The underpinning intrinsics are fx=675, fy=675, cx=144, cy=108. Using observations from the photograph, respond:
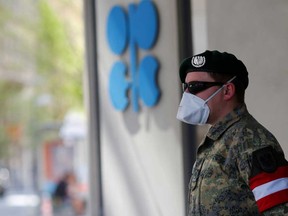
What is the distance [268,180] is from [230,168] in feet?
0.61

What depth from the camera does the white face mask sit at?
284 cm

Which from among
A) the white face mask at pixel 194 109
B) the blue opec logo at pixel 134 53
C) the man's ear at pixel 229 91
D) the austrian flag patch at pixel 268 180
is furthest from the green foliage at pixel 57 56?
the austrian flag patch at pixel 268 180

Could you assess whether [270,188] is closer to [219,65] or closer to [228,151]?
[228,151]

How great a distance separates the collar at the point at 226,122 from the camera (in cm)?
278

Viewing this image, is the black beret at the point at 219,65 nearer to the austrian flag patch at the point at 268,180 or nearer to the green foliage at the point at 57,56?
the austrian flag patch at the point at 268,180

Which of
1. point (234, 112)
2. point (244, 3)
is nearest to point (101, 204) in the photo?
point (244, 3)

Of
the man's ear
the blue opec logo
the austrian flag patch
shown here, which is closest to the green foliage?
the blue opec logo

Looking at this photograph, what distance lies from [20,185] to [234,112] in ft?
94.2

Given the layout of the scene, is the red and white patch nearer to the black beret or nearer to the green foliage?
the black beret

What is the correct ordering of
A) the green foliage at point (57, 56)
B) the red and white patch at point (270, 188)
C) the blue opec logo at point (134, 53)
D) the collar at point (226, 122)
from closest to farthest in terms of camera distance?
the red and white patch at point (270, 188), the collar at point (226, 122), the blue opec logo at point (134, 53), the green foliage at point (57, 56)

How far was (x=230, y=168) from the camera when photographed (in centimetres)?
269

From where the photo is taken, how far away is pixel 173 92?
6.17m

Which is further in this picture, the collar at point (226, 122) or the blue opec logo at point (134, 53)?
the blue opec logo at point (134, 53)

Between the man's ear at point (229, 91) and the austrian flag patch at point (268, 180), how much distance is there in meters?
0.31
